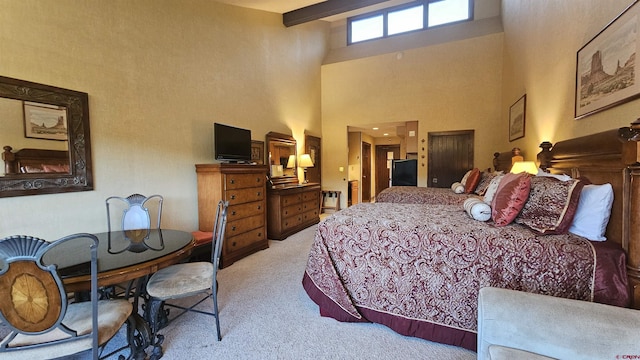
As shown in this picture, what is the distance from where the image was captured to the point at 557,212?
176cm

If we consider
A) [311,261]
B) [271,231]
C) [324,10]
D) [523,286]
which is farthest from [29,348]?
[324,10]

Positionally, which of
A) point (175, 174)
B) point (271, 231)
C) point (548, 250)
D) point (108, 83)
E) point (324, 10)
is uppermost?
point (324, 10)

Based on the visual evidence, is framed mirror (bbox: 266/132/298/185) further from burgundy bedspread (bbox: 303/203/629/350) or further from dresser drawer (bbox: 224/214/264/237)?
burgundy bedspread (bbox: 303/203/629/350)

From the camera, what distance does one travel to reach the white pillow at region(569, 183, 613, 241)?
1629mm

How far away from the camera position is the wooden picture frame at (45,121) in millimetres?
2139

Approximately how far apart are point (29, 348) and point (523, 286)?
2.67 m

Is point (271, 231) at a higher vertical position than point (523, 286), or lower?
lower

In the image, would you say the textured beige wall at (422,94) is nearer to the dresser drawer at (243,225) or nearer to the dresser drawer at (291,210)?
the dresser drawer at (291,210)

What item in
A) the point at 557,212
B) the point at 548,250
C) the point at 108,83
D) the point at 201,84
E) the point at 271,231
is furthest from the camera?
the point at 271,231

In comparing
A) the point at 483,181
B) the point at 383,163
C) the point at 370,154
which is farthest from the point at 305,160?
the point at 383,163

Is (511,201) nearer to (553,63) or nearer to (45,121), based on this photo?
(553,63)

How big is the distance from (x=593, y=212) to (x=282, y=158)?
4.47 m

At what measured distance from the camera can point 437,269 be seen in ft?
6.09

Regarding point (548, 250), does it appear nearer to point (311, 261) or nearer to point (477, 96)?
point (311, 261)
